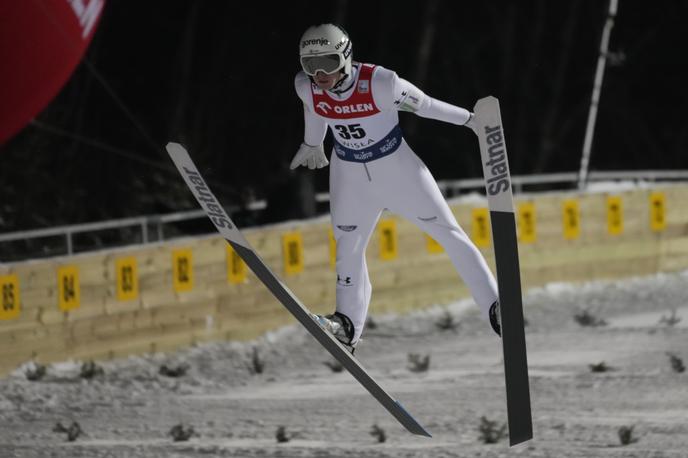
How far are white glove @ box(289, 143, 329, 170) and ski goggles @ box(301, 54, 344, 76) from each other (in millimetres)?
488

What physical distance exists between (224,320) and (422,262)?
2.38 metres

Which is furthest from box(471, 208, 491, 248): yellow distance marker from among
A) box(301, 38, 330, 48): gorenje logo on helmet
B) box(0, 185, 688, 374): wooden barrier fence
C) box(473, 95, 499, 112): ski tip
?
box(301, 38, 330, 48): gorenje logo on helmet

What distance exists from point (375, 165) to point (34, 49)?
4079mm

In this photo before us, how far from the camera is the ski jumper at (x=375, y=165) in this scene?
565cm

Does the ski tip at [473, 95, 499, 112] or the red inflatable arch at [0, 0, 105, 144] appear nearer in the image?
the ski tip at [473, 95, 499, 112]

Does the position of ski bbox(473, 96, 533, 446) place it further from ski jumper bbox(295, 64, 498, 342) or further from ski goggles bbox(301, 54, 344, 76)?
ski goggles bbox(301, 54, 344, 76)

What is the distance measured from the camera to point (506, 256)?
5816 millimetres

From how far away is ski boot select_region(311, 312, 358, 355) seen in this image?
6289 millimetres

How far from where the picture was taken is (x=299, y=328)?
39.8 feet

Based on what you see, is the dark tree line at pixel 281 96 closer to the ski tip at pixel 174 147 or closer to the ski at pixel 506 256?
the ski tip at pixel 174 147

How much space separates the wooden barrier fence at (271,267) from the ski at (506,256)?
200 inches

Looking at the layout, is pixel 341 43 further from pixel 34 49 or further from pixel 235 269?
pixel 235 269

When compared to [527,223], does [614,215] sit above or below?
above

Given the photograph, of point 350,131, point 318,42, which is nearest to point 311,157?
point 350,131
